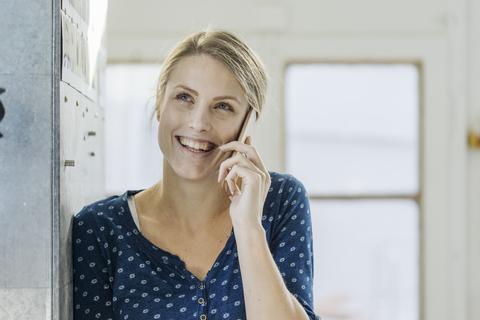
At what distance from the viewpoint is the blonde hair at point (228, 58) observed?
3.80 ft

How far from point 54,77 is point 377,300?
2.38 m

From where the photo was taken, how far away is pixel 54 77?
0.85 meters

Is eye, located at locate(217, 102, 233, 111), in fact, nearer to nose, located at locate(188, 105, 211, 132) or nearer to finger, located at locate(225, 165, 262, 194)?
nose, located at locate(188, 105, 211, 132)

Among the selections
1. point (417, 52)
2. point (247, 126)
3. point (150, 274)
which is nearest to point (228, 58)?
point (247, 126)

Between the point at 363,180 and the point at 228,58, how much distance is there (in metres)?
1.80

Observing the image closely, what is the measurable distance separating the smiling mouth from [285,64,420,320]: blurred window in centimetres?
163

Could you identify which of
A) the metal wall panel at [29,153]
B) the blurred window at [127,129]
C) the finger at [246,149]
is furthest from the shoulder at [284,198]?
the blurred window at [127,129]

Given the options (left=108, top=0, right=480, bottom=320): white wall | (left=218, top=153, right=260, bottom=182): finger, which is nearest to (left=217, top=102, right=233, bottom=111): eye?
(left=218, top=153, right=260, bottom=182): finger

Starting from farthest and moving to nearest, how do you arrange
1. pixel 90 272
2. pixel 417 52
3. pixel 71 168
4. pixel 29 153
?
pixel 417 52 → pixel 90 272 → pixel 71 168 → pixel 29 153

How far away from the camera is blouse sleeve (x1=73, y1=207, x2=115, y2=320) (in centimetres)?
104

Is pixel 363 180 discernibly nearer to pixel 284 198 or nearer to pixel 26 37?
pixel 284 198

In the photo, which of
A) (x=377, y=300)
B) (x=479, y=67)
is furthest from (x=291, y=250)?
(x=479, y=67)

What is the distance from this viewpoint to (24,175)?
2.78ft

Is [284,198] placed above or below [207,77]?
below
